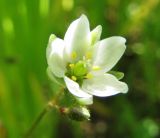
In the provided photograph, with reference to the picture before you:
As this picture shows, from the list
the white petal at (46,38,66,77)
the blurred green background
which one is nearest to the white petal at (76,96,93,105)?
the white petal at (46,38,66,77)

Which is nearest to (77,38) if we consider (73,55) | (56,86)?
(73,55)

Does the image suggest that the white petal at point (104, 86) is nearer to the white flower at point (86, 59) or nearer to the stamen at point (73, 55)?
the white flower at point (86, 59)

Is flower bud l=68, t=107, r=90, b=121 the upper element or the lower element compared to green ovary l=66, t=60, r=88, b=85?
lower

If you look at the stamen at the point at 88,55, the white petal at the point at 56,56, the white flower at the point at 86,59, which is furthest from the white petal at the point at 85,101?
the stamen at the point at 88,55

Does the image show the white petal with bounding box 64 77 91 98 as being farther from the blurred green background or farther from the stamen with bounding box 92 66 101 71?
the blurred green background

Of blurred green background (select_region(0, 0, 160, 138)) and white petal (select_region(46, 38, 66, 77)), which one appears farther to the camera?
blurred green background (select_region(0, 0, 160, 138))

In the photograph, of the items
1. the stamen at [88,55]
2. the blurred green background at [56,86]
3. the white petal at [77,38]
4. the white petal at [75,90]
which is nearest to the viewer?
the white petal at [75,90]

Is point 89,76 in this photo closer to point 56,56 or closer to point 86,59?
point 86,59
